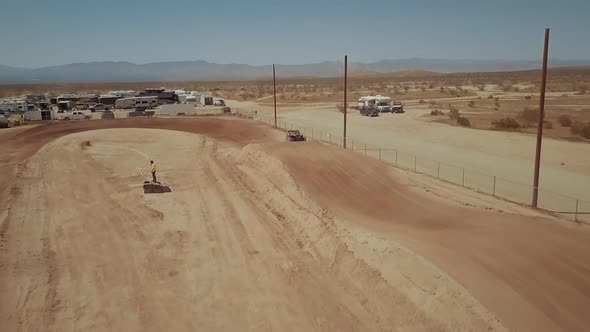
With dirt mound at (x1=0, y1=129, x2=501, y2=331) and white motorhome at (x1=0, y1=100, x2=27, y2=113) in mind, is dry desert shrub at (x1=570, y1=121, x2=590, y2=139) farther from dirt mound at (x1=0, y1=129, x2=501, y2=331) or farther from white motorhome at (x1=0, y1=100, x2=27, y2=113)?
white motorhome at (x1=0, y1=100, x2=27, y2=113)

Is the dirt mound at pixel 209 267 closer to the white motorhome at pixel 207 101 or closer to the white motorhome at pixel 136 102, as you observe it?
the white motorhome at pixel 136 102

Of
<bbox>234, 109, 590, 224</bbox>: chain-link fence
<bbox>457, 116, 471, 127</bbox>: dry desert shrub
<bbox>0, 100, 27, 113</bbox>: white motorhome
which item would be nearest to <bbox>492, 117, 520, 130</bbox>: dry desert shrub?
<bbox>457, 116, 471, 127</bbox>: dry desert shrub

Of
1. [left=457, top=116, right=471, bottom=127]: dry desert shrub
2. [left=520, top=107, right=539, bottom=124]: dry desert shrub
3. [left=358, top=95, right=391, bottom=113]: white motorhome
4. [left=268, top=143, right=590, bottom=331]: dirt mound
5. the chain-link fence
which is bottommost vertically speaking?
the chain-link fence

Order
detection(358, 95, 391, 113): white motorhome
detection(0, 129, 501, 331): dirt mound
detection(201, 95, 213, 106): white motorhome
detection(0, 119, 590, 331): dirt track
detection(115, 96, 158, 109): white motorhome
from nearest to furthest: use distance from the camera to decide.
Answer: detection(0, 119, 590, 331): dirt track → detection(0, 129, 501, 331): dirt mound → detection(358, 95, 391, 113): white motorhome → detection(115, 96, 158, 109): white motorhome → detection(201, 95, 213, 106): white motorhome

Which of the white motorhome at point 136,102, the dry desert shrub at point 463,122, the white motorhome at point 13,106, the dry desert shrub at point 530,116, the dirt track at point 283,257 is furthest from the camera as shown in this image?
the white motorhome at point 136,102

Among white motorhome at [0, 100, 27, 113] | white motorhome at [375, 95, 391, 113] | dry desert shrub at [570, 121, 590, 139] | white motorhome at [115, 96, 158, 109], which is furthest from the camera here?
white motorhome at [115, 96, 158, 109]

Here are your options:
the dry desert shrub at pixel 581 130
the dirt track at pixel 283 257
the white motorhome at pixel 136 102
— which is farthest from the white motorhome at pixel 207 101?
the dry desert shrub at pixel 581 130
